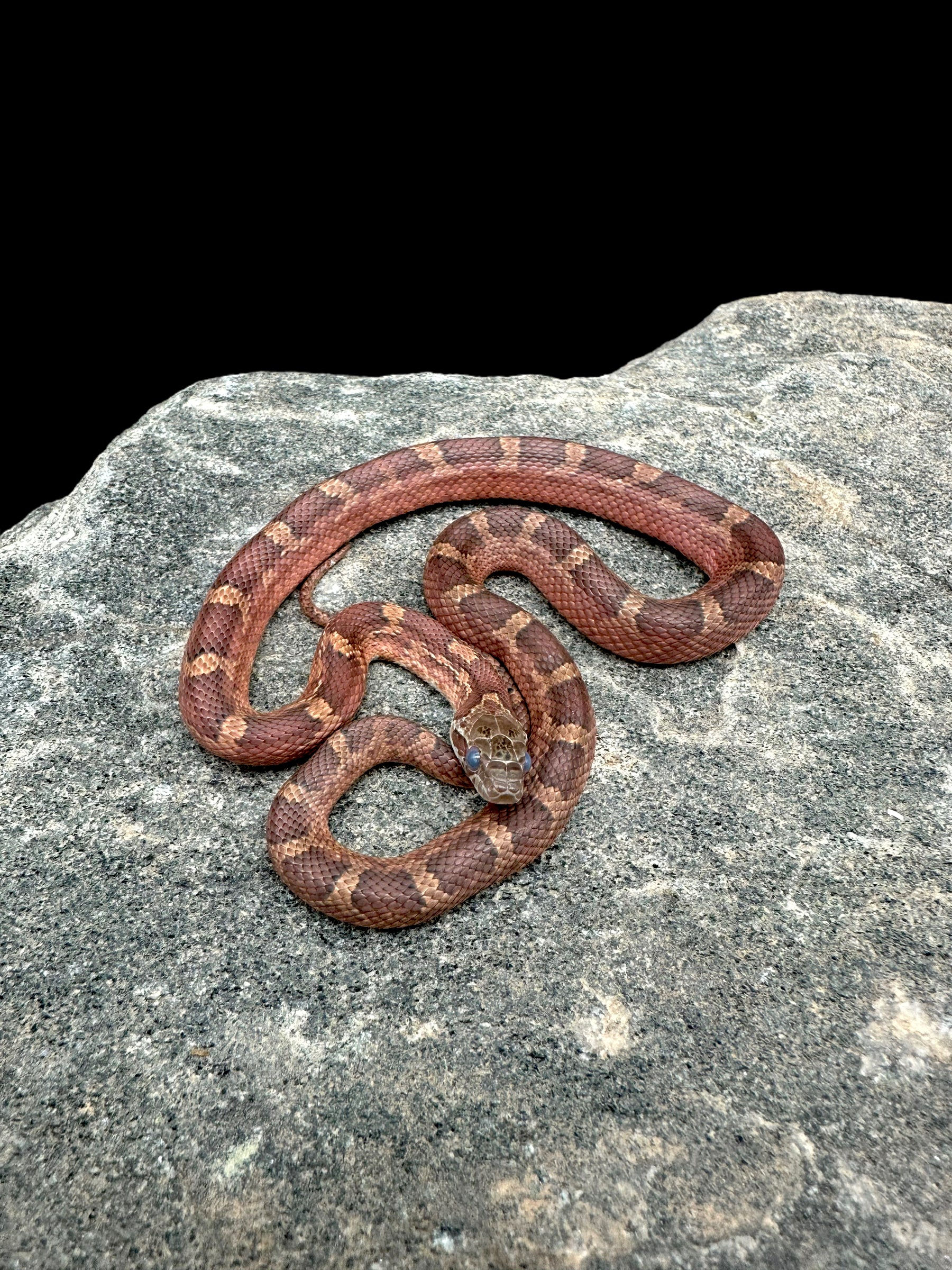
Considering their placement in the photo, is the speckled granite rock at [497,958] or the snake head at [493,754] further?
the snake head at [493,754]

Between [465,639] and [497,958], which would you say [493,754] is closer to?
[497,958]

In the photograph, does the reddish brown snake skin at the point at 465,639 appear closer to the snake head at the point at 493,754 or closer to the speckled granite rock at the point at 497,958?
the snake head at the point at 493,754

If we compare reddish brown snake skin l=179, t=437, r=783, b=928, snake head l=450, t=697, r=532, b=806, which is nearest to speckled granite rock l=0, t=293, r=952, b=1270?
reddish brown snake skin l=179, t=437, r=783, b=928

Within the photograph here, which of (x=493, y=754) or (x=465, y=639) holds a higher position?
(x=493, y=754)

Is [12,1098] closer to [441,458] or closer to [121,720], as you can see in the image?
[121,720]

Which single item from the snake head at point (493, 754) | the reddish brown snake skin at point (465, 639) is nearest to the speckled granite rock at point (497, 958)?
the reddish brown snake skin at point (465, 639)

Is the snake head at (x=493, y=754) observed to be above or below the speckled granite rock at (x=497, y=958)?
above

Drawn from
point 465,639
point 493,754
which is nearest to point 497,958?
point 493,754
